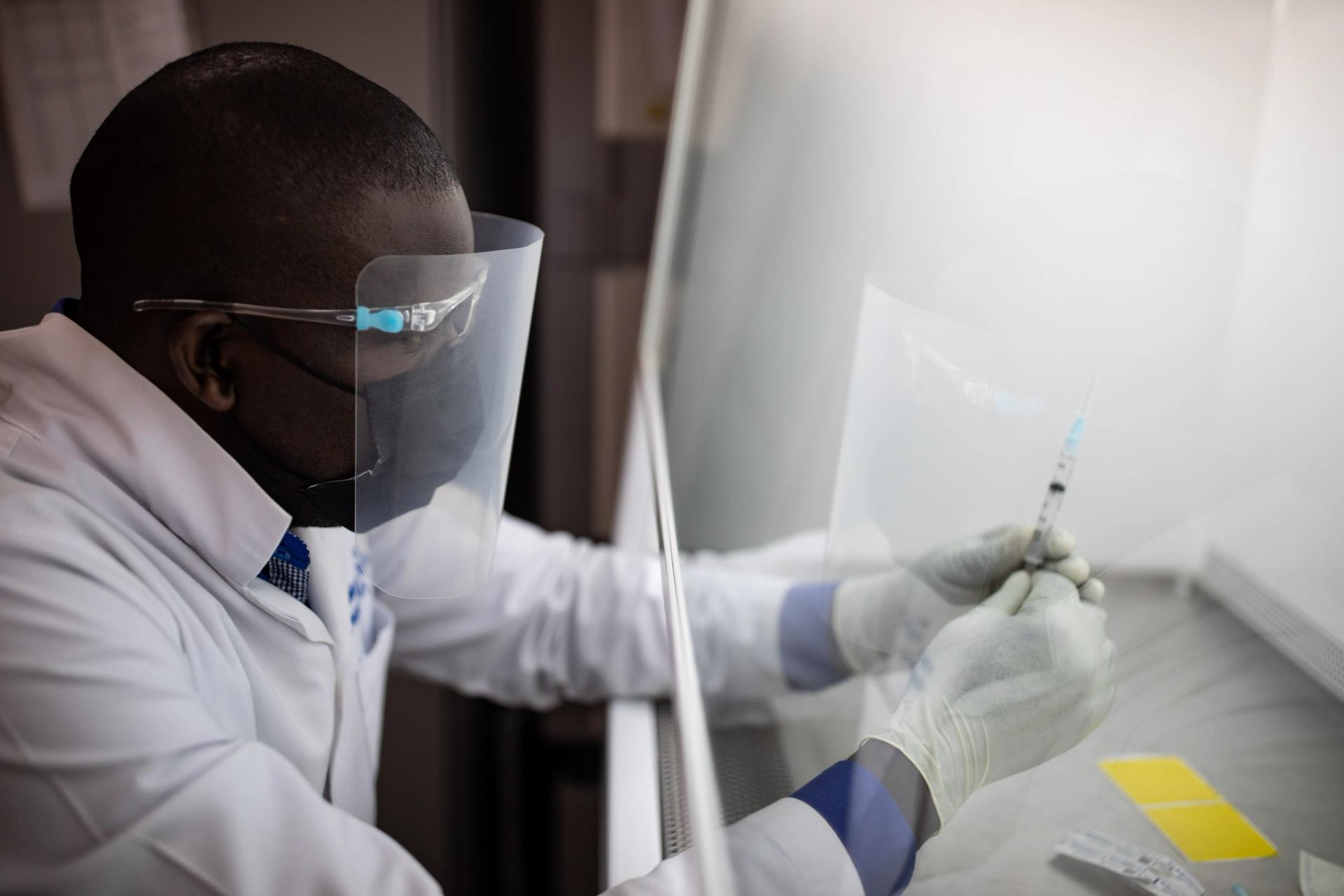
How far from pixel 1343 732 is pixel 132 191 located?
91cm

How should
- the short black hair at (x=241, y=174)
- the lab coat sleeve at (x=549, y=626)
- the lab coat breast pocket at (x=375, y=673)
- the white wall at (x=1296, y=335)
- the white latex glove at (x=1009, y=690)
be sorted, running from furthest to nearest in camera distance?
1. the lab coat sleeve at (x=549, y=626)
2. the lab coat breast pocket at (x=375, y=673)
3. the short black hair at (x=241, y=174)
4. the white latex glove at (x=1009, y=690)
5. the white wall at (x=1296, y=335)

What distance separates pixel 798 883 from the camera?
1.79ft

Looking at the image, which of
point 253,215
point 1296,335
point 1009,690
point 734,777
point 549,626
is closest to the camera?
point 1296,335

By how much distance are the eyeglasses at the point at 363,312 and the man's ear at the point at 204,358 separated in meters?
0.01

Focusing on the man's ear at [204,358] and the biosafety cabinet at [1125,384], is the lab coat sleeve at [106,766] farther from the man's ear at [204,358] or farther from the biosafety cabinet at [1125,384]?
the biosafety cabinet at [1125,384]

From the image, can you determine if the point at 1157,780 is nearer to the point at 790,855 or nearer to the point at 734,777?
the point at 790,855

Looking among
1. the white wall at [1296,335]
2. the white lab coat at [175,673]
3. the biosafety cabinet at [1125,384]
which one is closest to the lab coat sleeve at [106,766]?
the white lab coat at [175,673]

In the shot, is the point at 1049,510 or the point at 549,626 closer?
the point at 1049,510

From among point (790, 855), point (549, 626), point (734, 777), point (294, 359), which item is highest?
point (294, 359)

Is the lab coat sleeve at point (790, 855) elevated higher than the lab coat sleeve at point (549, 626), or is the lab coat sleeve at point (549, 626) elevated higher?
the lab coat sleeve at point (790, 855)

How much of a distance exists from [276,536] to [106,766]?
0.79ft

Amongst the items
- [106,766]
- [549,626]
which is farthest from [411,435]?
[549,626]

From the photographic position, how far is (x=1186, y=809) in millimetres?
494

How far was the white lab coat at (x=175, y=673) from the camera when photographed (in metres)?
0.57
